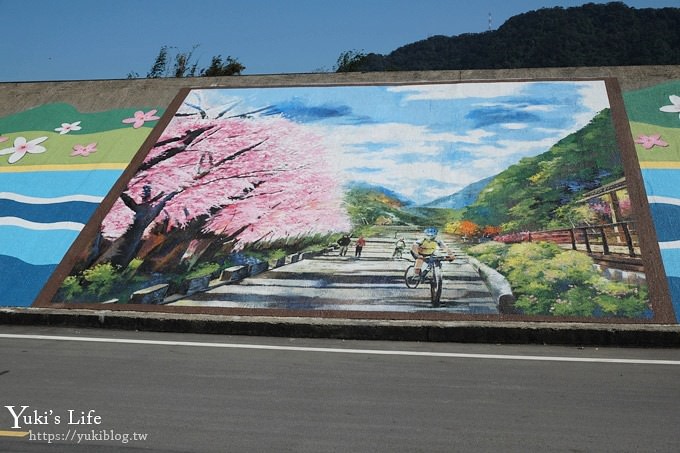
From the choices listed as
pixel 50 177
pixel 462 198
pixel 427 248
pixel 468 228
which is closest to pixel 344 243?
pixel 427 248

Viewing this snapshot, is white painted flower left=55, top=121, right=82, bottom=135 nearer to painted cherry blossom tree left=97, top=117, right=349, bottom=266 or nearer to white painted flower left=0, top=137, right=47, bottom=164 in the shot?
white painted flower left=0, top=137, right=47, bottom=164

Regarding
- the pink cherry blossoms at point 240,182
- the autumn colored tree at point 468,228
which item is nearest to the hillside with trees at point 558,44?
the pink cherry blossoms at point 240,182

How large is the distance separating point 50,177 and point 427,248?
643 centimetres

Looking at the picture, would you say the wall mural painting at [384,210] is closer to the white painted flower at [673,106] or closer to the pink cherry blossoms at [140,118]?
the pink cherry blossoms at [140,118]

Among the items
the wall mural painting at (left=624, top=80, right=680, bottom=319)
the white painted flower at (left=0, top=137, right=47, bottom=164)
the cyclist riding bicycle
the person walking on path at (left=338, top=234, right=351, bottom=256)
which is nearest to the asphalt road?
the cyclist riding bicycle

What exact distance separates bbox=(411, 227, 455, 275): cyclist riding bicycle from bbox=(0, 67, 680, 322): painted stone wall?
119 mm

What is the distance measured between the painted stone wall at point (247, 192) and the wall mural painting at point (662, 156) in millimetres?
28

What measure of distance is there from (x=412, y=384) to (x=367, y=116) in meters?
7.63

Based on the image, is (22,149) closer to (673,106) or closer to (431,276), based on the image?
(431,276)

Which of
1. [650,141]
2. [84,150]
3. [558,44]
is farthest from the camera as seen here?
[558,44]

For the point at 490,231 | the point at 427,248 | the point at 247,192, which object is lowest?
the point at 427,248

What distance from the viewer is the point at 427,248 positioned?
10.3m

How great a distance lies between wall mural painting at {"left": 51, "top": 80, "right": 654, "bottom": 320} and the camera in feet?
31.0

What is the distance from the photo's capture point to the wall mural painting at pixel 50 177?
35.2ft
